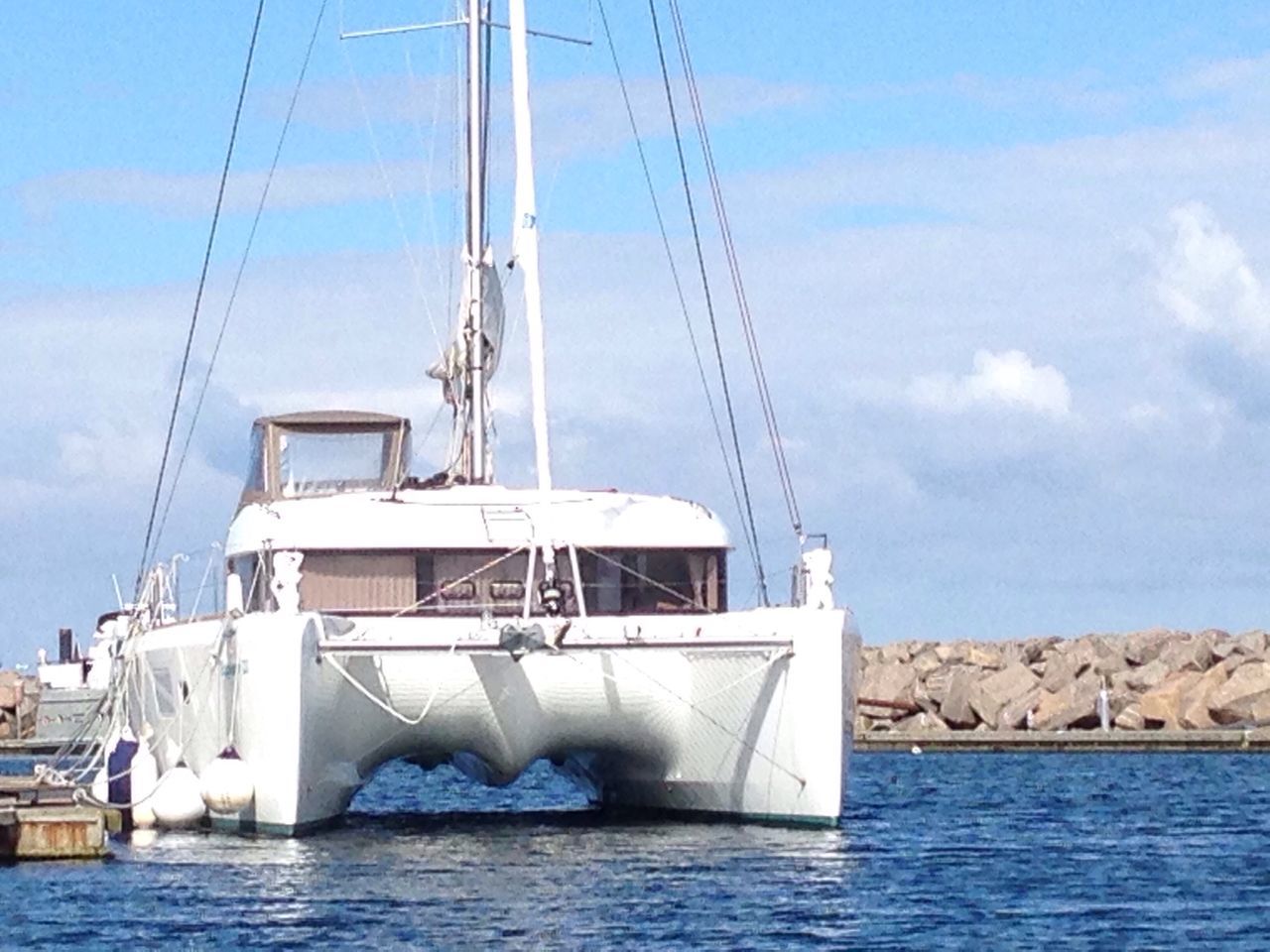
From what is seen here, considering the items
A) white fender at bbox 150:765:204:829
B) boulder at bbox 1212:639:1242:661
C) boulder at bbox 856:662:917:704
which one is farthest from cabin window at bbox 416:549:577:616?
boulder at bbox 1212:639:1242:661

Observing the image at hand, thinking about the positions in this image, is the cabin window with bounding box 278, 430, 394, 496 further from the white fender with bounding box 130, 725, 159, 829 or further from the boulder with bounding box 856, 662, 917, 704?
the boulder with bounding box 856, 662, 917, 704

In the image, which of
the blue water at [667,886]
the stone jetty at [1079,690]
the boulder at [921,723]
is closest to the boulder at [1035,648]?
the stone jetty at [1079,690]

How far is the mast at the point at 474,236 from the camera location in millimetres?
27125

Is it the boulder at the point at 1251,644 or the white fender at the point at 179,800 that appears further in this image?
the boulder at the point at 1251,644

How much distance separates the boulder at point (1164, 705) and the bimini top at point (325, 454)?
25437 millimetres

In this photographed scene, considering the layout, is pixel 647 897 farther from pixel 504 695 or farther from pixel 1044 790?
pixel 1044 790

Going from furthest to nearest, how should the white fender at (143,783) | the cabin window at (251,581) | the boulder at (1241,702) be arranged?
the boulder at (1241,702) → the white fender at (143,783) → the cabin window at (251,581)

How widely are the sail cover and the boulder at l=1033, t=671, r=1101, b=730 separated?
27.5 metres

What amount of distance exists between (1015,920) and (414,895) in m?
4.44

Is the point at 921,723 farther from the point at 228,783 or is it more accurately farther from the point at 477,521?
the point at 228,783

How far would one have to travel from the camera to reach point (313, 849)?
955 inches

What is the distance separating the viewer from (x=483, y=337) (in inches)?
1072

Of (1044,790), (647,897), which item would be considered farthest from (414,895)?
(1044,790)

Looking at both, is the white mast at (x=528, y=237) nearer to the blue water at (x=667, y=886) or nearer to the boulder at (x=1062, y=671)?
the blue water at (x=667, y=886)
